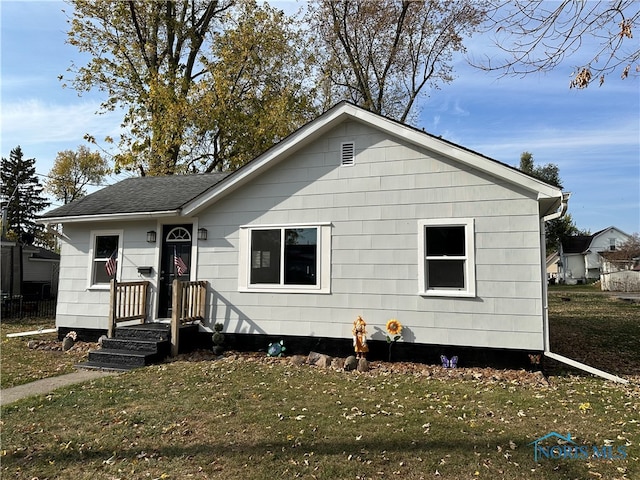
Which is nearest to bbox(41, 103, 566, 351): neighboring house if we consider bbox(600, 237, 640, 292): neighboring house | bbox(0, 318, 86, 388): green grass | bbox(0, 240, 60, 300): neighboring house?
bbox(0, 318, 86, 388): green grass

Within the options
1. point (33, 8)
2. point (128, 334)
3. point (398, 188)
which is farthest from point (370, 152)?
point (33, 8)

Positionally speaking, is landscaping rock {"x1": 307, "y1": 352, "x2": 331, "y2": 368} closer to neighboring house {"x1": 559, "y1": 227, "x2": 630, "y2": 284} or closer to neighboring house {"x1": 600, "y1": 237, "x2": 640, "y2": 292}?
neighboring house {"x1": 600, "y1": 237, "x2": 640, "y2": 292}

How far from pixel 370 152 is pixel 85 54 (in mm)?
17101

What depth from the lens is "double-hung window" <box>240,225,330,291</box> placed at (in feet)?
27.1

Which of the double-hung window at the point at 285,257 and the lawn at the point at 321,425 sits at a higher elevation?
the double-hung window at the point at 285,257

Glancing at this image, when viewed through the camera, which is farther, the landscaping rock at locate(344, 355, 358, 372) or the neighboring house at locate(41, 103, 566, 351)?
the landscaping rock at locate(344, 355, 358, 372)

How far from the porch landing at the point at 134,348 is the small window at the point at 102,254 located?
1970mm

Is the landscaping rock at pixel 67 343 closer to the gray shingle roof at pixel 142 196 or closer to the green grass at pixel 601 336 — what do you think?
the gray shingle roof at pixel 142 196

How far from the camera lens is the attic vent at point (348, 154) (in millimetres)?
8242

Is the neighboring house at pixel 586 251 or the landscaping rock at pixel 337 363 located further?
the neighboring house at pixel 586 251

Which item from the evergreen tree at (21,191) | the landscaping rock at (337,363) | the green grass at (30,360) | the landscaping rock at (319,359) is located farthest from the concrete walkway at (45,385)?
the evergreen tree at (21,191)

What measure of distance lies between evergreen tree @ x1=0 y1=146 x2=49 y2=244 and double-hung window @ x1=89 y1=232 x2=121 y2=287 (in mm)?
36000

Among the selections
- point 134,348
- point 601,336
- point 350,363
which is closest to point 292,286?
point 350,363

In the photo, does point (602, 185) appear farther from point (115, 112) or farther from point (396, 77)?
point (115, 112)
